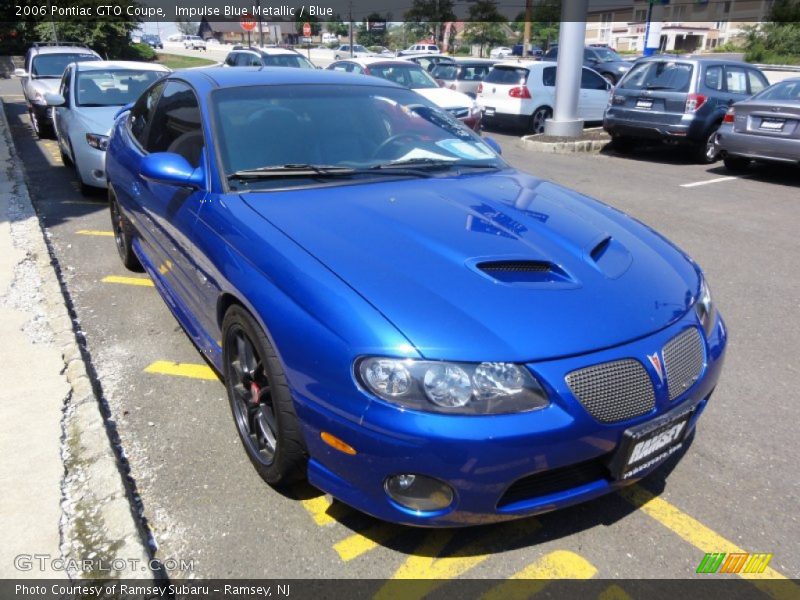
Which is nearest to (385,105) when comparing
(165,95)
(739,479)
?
(165,95)

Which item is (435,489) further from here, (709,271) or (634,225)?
(709,271)

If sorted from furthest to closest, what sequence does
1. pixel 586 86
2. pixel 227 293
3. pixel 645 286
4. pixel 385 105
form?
pixel 586 86 → pixel 385 105 → pixel 227 293 → pixel 645 286

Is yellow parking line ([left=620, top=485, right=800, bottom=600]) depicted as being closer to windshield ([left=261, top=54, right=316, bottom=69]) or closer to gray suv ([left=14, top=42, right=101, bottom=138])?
gray suv ([left=14, top=42, right=101, bottom=138])

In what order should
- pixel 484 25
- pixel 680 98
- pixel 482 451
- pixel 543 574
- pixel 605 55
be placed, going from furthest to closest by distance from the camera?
pixel 484 25 < pixel 605 55 < pixel 680 98 < pixel 543 574 < pixel 482 451

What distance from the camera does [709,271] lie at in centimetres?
554

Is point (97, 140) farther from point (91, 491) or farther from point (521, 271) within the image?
point (521, 271)

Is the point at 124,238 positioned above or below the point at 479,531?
above

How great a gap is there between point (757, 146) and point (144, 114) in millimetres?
8244

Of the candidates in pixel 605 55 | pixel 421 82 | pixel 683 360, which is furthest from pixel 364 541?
pixel 605 55

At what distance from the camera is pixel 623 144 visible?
11.9 meters

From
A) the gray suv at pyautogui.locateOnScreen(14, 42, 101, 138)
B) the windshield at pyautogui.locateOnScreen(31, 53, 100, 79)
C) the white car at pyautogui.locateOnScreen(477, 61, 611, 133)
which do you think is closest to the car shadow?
the gray suv at pyautogui.locateOnScreen(14, 42, 101, 138)

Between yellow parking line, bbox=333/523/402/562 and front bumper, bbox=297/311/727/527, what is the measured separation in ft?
0.99

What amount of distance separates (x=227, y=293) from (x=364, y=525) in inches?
43.9

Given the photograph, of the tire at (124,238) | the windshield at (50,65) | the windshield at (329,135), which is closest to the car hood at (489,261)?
the windshield at (329,135)
